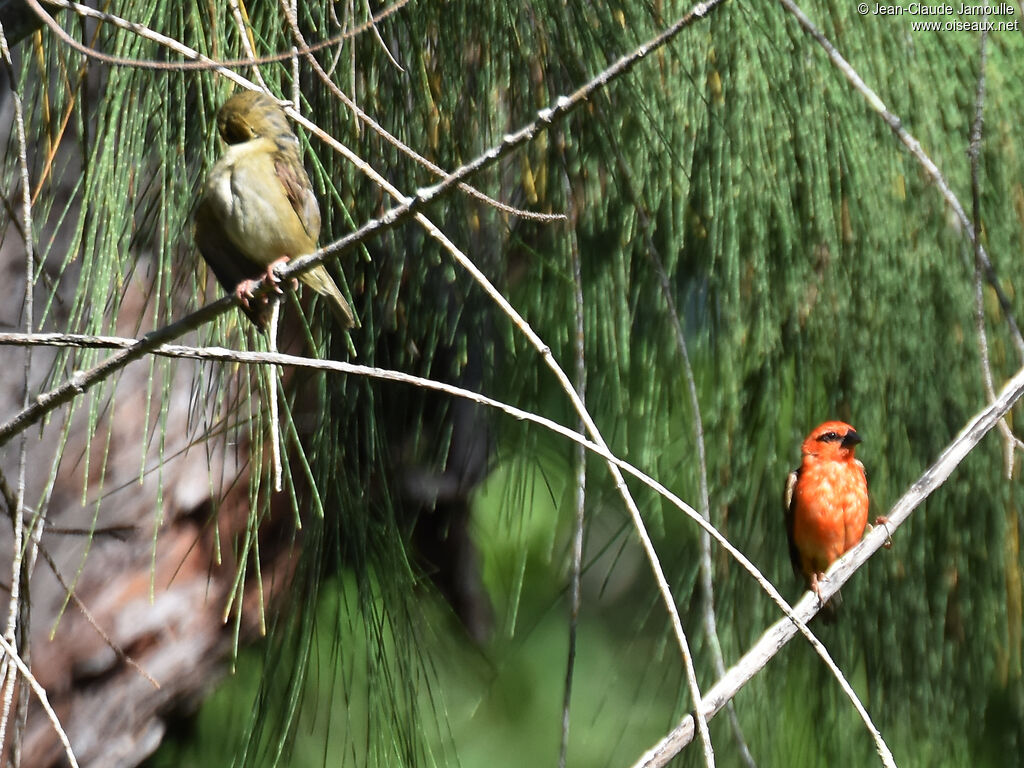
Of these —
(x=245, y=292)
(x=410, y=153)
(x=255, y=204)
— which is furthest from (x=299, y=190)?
(x=410, y=153)

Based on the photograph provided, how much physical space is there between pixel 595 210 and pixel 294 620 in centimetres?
56

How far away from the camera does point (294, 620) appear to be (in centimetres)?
135

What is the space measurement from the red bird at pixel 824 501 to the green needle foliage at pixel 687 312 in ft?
0.26

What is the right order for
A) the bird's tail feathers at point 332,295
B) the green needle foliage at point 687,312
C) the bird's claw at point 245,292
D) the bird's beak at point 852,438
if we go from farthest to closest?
the bird's beak at point 852,438, the green needle foliage at point 687,312, the bird's tail feathers at point 332,295, the bird's claw at point 245,292

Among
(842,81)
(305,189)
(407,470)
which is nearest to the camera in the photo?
(305,189)

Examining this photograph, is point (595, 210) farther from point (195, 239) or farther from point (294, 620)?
point (294, 620)

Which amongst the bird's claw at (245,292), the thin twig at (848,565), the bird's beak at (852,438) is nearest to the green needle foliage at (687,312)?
the bird's beak at (852,438)

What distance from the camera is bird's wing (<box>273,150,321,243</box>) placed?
119cm

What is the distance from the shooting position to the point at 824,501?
222 cm

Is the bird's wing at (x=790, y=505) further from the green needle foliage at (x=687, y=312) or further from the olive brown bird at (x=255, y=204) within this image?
the olive brown bird at (x=255, y=204)

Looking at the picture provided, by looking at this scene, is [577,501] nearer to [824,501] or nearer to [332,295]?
[332,295]

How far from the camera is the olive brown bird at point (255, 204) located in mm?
1137

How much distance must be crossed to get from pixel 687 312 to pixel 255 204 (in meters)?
0.49

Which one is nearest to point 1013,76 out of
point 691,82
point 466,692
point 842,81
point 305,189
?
point 842,81
